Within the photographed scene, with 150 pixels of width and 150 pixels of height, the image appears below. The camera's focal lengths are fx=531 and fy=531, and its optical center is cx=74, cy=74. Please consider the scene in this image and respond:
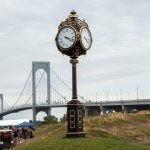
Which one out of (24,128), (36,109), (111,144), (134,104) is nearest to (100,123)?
(24,128)

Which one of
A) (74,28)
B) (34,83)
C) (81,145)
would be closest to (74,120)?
(81,145)

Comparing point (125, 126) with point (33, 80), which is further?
point (33, 80)

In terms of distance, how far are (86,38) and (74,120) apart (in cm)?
369

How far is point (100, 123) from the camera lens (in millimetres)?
36375

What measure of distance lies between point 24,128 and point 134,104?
60.1 meters

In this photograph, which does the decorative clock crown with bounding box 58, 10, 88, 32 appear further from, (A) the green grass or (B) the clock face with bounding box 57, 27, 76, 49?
(A) the green grass

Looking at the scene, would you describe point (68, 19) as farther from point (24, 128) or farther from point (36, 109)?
point (36, 109)

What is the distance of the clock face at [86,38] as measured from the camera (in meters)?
22.9

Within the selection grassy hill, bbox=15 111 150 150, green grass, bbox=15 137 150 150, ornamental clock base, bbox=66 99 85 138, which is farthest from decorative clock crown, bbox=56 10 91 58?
green grass, bbox=15 137 150 150

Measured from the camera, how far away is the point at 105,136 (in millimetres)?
28516

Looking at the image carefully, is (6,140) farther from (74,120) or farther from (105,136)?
(74,120)

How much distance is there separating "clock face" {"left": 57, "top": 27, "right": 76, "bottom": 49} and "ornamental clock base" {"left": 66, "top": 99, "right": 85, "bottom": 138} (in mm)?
2440

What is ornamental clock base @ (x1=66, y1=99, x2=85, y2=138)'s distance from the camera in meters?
22.2

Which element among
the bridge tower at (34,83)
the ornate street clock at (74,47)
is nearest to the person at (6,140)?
the ornate street clock at (74,47)
